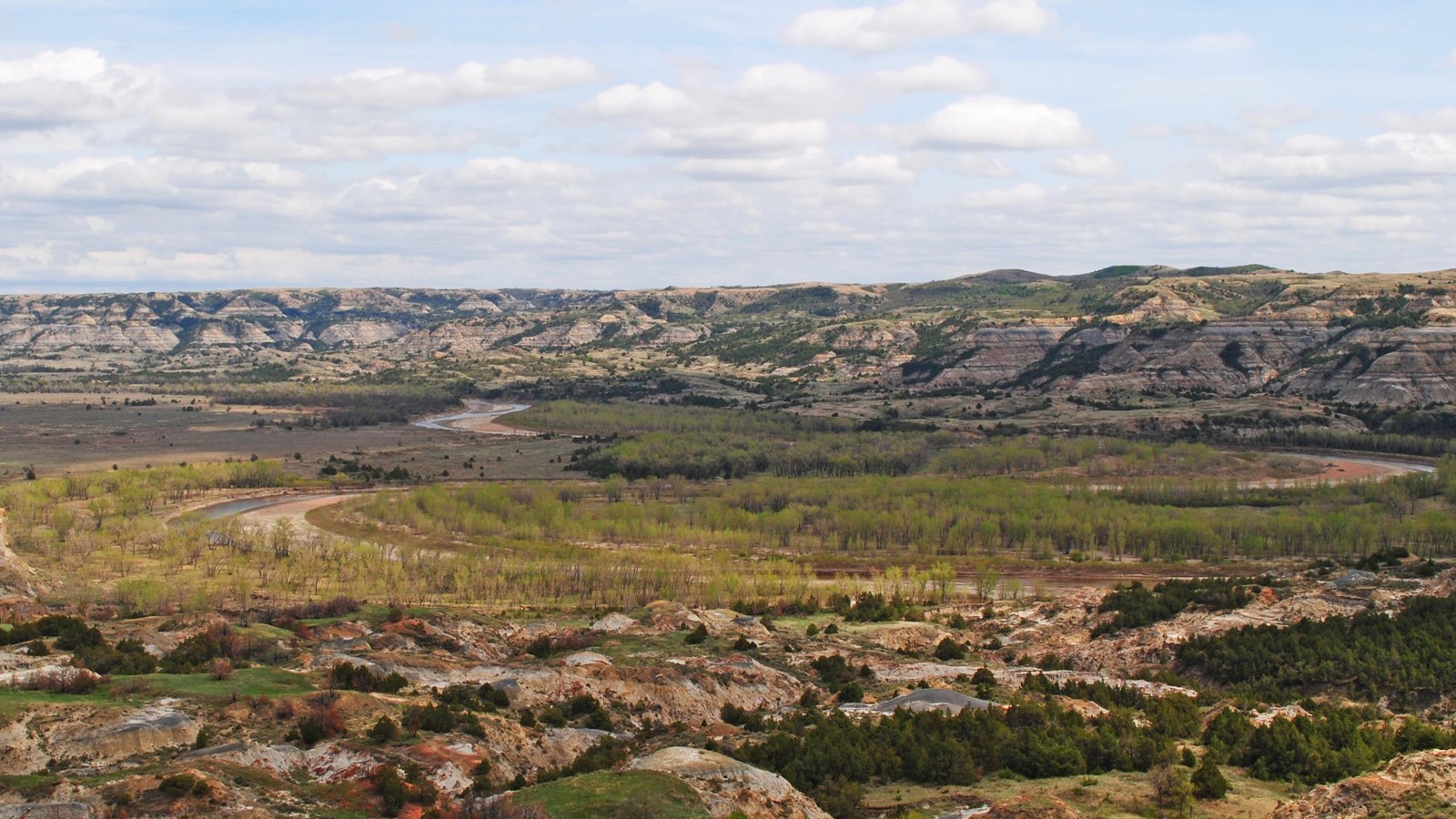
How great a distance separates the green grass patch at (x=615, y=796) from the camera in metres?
36.1

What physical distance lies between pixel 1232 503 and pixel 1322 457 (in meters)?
47.8

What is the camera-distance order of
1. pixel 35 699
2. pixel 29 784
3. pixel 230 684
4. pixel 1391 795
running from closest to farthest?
pixel 1391 795 → pixel 29 784 → pixel 35 699 → pixel 230 684

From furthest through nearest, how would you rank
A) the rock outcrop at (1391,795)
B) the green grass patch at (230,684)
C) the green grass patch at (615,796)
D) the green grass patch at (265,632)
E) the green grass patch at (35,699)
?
the green grass patch at (265,632) < the green grass patch at (230,684) < the green grass patch at (35,699) < the green grass patch at (615,796) < the rock outcrop at (1391,795)

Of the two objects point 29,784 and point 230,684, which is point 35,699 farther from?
point 29,784

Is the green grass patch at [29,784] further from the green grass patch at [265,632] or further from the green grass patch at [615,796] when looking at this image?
the green grass patch at [265,632]

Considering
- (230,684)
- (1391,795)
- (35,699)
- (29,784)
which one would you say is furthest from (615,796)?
(35,699)

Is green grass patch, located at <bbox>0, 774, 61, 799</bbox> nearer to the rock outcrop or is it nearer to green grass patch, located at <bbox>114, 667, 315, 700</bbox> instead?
green grass patch, located at <bbox>114, 667, 315, 700</bbox>

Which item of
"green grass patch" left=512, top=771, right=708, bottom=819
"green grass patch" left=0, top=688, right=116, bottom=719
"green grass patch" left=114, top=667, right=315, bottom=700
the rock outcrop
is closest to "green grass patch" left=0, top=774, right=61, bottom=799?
"green grass patch" left=0, top=688, right=116, bottom=719

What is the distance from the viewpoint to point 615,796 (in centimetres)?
3697

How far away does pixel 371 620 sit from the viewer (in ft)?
232

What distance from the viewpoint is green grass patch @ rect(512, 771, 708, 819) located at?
3609cm

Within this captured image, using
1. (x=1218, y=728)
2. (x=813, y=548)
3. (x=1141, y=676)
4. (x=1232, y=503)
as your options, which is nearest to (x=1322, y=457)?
(x=1232, y=503)

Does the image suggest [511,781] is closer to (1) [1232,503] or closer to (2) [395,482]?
(1) [1232,503]

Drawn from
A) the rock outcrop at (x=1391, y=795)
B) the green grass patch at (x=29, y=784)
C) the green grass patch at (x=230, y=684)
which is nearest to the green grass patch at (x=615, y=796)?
the green grass patch at (x=29, y=784)
